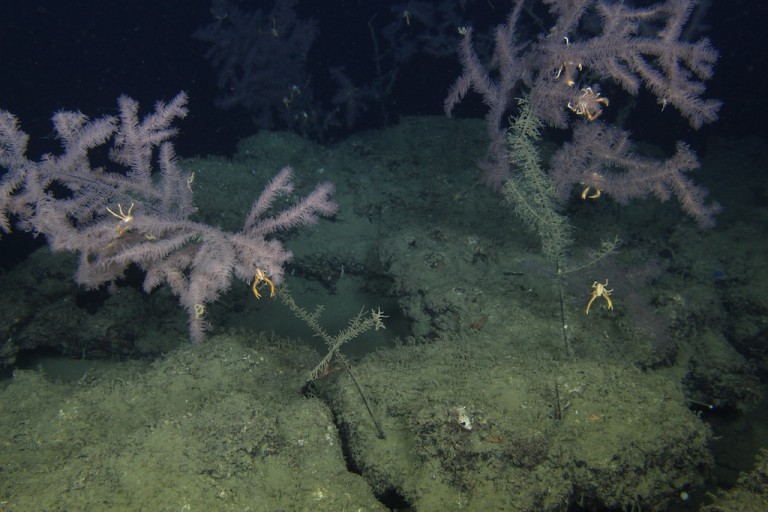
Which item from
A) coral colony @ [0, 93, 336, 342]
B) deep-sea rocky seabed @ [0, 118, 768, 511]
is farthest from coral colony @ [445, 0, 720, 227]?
coral colony @ [0, 93, 336, 342]

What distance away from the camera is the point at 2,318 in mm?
4156

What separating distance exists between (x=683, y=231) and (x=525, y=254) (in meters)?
2.81

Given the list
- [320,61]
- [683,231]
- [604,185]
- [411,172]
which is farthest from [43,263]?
[683,231]

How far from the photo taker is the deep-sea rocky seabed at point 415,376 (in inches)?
90.8

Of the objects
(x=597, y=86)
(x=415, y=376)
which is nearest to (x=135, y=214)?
(x=415, y=376)

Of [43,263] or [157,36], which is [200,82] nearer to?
[157,36]

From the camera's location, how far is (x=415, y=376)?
115 inches

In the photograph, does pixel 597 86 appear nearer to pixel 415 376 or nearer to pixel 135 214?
pixel 415 376

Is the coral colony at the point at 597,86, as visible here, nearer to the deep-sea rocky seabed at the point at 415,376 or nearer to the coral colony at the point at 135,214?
the deep-sea rocky seabed at the point at 415,376

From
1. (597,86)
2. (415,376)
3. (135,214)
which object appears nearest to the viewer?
(415,376)

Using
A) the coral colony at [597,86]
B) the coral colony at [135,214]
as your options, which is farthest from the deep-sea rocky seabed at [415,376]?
the coral colony at [597,86]

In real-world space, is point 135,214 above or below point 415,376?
above

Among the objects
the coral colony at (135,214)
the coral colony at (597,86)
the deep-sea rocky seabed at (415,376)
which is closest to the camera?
the deep-sea rocky seabed at (415,376)

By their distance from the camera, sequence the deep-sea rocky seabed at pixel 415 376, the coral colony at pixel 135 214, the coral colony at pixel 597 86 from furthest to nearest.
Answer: the coral colony at pixel 597 86 < the coral colony at pixel 135 214 < the deep-sea rocky seabed at pixel 415 376
